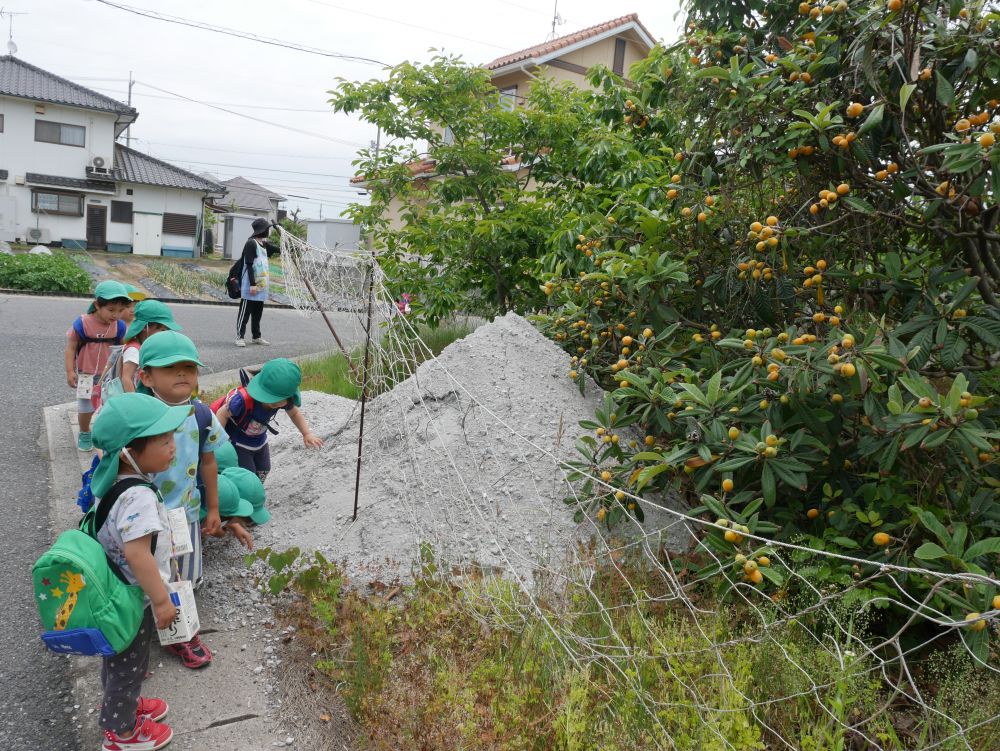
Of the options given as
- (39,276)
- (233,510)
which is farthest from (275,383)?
(39,276)

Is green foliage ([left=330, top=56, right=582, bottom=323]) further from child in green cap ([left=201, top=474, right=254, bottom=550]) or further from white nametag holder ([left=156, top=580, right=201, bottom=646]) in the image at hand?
white nametag holder ([left=156, top=580, right=201, bottom=646])

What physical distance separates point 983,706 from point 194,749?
103 inches

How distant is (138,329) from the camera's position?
4340 mm

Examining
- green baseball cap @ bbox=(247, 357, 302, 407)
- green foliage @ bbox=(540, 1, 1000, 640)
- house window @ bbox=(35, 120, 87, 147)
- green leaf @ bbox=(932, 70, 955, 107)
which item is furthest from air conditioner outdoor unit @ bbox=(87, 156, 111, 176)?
green leaf @ bbox=(932, 70, 955, 107)

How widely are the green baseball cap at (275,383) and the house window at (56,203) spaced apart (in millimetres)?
30072

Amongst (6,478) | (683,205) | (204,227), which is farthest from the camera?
(204,227)

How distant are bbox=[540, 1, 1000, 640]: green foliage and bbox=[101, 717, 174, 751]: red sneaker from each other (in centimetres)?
193

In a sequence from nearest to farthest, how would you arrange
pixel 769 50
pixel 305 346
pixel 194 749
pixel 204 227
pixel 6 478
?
pixel 194 749, pixel 769 50, pixel 6 478, pixel 305 346, pixel 204 227

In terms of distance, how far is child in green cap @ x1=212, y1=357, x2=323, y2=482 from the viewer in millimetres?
3951

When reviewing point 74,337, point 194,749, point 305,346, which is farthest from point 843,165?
point 305,346

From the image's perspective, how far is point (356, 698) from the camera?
2.72m

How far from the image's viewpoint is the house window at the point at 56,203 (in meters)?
28.7

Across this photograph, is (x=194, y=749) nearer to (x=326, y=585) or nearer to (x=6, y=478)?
(x=326, y=585)

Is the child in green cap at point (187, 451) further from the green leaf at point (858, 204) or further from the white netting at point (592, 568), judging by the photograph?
the green leaf at point (858, 204)
